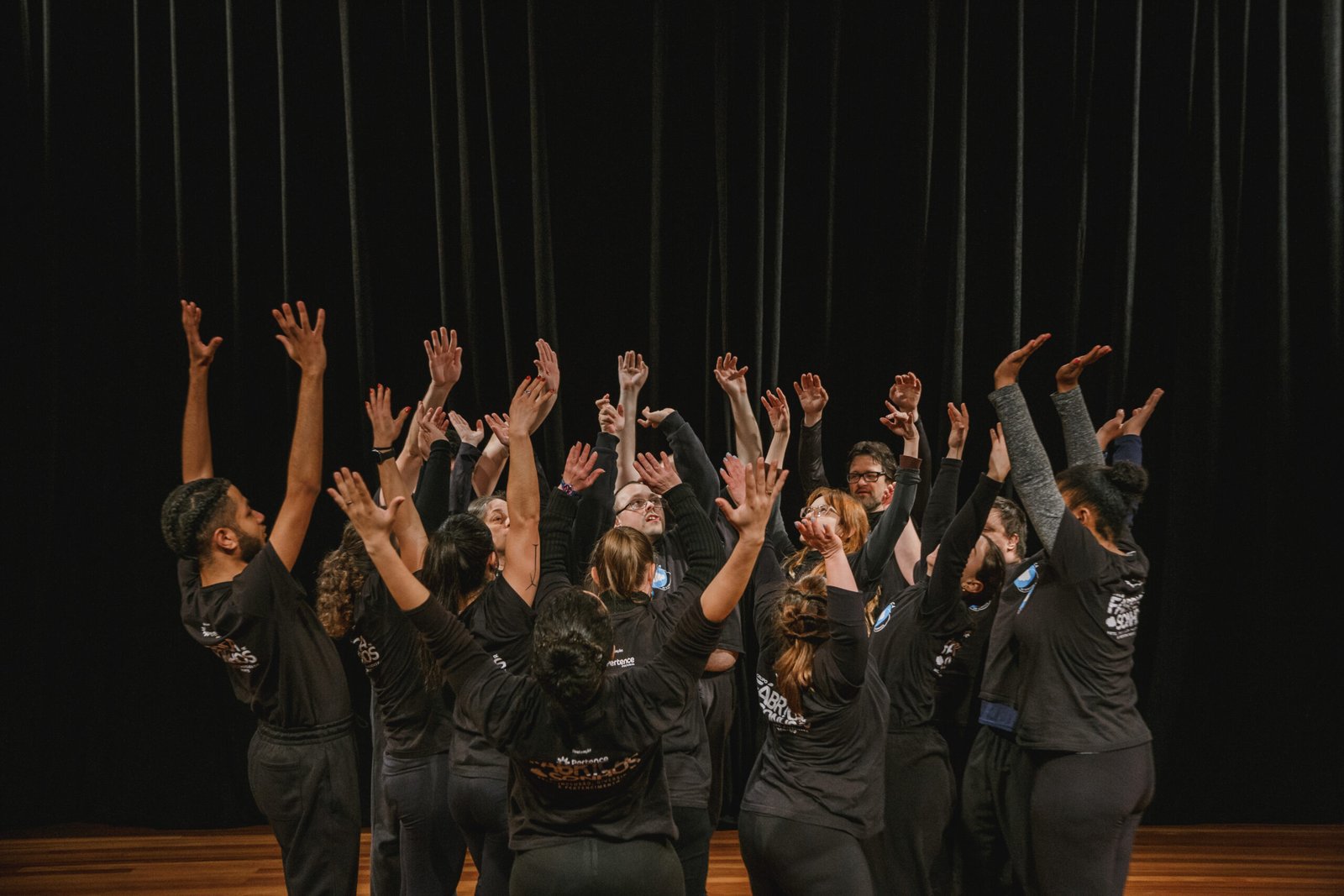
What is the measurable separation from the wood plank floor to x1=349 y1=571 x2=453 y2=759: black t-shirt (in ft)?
5.27

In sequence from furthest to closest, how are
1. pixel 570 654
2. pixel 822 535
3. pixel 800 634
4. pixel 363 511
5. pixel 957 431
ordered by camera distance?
pixel 957 431 < pixel 800 634 < pixel 822 535 < pixel 363 511 < pixel 570 654

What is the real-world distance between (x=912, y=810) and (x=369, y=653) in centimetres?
164

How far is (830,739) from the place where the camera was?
2.50 metres

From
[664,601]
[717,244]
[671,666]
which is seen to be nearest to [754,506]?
[671,666]

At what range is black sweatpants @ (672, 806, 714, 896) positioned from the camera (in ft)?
9.73

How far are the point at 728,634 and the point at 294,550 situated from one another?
1468 mm

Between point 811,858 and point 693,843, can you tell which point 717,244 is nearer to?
point 693,843

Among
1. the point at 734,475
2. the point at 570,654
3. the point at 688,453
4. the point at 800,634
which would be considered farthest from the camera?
the point at 688,453

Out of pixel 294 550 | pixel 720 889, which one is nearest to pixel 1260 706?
pixel 720 889

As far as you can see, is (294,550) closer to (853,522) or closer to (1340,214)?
(853,522)

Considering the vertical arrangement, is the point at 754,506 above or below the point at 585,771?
above

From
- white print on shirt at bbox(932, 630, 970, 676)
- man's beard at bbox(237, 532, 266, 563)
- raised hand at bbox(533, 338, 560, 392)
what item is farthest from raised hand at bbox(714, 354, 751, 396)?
man's beard at bbox(237, 532, 266, 563)

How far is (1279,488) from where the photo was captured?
217 inches

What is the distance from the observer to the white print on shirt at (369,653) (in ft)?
9.93
